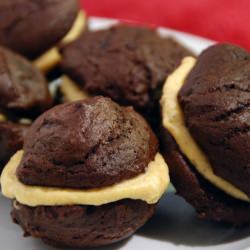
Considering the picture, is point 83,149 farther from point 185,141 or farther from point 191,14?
point 191,14

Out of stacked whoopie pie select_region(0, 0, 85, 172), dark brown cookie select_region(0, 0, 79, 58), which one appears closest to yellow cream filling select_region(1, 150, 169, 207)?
stacked whoopie pie select_region(0, 0, 85, 172)

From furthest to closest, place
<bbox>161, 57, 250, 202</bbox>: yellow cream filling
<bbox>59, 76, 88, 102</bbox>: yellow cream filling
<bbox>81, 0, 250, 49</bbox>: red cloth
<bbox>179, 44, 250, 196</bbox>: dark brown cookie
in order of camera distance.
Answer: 1. <bbox>81, 0, 250, 49</bbox>: red cloth
2. <bbox>59, 76, 88, 102</bbox>: yellow cream filling
3. <bbox>161, 57, 250, 202</bbox>: yellow cream filling
4. <bbox>179, 44, 250, 196</bbox>: dark brown cookie

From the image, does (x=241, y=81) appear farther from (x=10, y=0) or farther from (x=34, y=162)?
(x=10, y=0)

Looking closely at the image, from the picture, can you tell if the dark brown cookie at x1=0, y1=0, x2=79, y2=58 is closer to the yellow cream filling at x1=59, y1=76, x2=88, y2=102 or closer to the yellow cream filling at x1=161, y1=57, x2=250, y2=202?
the yellow cream filling at x1=59, y1=76, x2=88, y2=102

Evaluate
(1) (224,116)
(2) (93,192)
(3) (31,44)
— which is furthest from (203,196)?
(3) (31,44)

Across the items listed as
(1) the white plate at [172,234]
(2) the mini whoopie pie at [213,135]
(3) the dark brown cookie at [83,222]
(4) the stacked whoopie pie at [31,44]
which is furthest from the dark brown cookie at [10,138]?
(2) the mini whoopie pie at [213,135]

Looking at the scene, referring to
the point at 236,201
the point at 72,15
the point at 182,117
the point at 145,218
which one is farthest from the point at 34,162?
the point at 72,15
